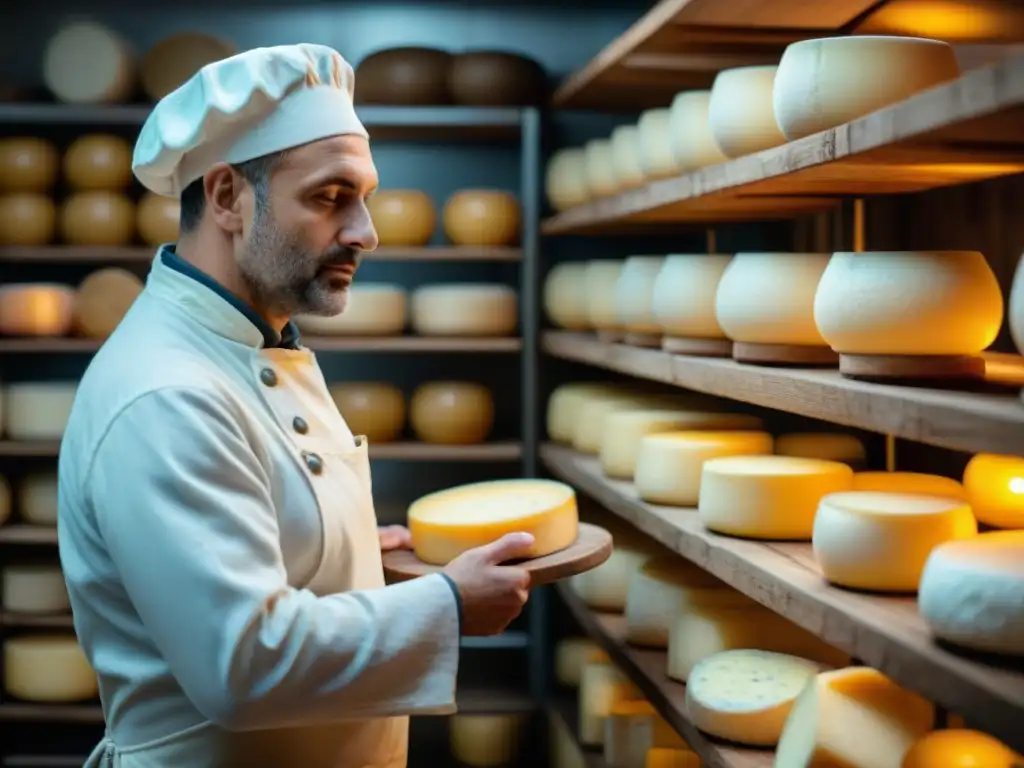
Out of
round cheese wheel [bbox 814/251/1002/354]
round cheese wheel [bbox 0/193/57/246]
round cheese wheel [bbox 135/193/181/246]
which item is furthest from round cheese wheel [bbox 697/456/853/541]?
round cheese wheel [bbox 0/193/57/246]

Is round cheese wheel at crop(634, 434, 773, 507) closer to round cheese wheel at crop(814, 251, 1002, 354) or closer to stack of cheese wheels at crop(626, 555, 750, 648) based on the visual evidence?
stack of cheese wheels at crop(626, 555, 750, 648)

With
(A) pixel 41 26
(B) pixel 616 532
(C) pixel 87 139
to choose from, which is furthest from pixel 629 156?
(A) pixel 41 26

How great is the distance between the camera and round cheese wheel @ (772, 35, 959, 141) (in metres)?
1.53

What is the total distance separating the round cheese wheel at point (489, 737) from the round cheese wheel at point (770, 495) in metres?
1.69

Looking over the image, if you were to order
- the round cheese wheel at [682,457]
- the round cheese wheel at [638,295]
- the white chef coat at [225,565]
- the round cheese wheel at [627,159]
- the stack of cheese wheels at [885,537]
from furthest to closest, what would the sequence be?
the round cheese wheel at [627,159], the round cheese wheel at [638,295], the round cheese wheel at [682,457], the stack of cheese wheels at [885,537], the white chef coat at [225,565]

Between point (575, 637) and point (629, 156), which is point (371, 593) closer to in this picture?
point (629, 156)

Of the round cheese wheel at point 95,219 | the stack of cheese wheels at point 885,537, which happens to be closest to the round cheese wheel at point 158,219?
the round cheese wheel at point 95,219

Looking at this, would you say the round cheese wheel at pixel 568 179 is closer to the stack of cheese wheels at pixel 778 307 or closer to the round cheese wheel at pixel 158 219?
the round cheese wheel at pixel 158 219

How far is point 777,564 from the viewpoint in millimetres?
1744

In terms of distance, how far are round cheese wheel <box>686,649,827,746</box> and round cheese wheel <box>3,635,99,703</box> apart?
2.12m

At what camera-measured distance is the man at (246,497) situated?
1378 mm

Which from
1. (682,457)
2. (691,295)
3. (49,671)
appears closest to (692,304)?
(691,295)

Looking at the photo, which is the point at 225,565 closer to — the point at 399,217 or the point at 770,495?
the point at 770,495

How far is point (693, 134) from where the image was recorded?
85.1 inches
